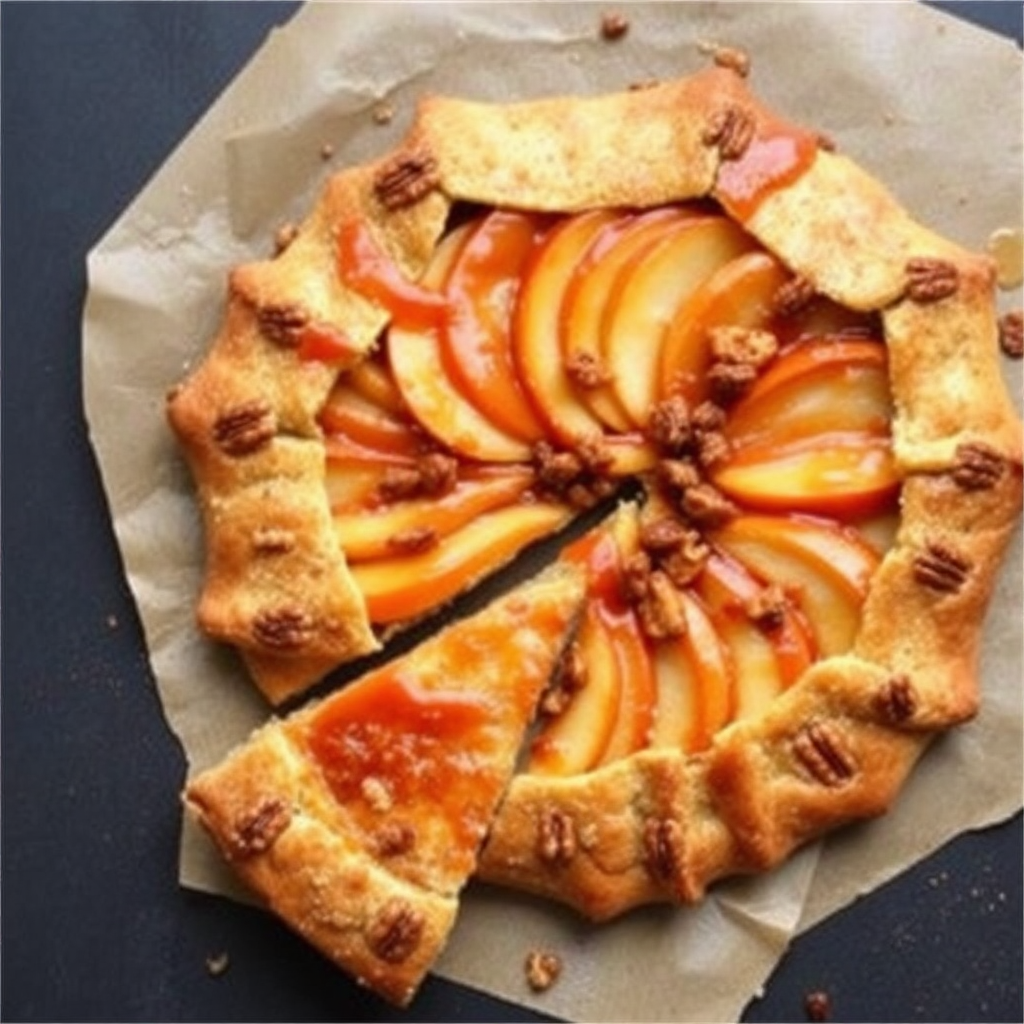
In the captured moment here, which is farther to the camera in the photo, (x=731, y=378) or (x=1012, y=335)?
(x=1012, y=335)

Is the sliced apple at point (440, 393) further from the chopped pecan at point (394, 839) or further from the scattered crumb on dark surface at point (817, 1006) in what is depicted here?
the scattered crumb on dark surface at point (817, 1006)

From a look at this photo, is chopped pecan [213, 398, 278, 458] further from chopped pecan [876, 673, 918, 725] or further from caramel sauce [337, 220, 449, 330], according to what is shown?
chopped pecan [876, 673, 918, 725]

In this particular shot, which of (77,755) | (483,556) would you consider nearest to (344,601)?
(483,556)

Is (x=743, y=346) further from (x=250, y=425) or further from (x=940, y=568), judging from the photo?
(x=250, y=425)

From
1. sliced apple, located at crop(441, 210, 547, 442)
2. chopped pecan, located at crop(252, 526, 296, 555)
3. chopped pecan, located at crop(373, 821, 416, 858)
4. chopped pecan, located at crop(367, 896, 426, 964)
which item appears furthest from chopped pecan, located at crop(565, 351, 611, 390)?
chopped pecan, located at crop(367, 896, 426, 964)

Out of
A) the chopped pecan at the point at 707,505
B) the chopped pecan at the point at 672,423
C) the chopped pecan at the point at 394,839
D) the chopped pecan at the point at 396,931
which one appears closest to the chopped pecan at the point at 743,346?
the chopped pecan at the point at 672,423

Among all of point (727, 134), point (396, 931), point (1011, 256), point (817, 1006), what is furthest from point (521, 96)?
point (817, 1006)

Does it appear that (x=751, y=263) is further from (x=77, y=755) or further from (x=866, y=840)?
(x=77, y=755)
